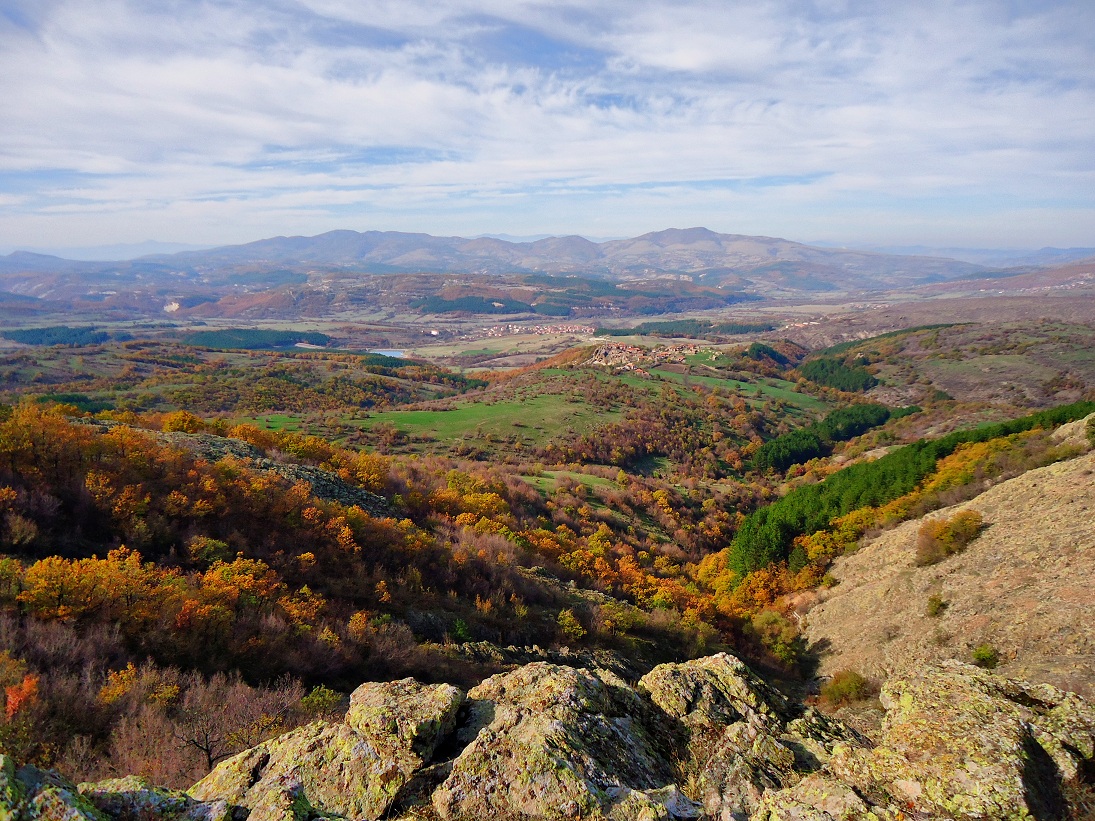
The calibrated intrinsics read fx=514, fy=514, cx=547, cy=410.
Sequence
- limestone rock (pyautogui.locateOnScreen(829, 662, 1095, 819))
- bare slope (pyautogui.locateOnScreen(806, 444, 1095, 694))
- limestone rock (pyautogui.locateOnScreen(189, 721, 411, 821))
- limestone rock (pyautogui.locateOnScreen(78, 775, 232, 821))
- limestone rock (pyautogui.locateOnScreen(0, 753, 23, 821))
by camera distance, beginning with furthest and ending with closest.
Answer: bare slope (pyautogui.locateOnScreen(806, 444, 1095, 694))
limestone rock (pyautogui.locateOnScreen(189, 721, 411, 821))
limestone rock (pyautogui.locateOnScreen(829, 662, 1095, 819))
limestone rock (pyautogui.locateOnScreen(78, 775, 232, 821))
limestone rock (pyautogui.locateOnScreen(0, 753, 23, 821))

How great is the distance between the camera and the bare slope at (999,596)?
2064 cm

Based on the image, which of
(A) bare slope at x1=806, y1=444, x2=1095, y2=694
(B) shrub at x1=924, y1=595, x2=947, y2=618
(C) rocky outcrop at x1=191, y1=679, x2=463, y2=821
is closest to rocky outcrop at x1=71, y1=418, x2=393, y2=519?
(C) rocky outcrop at x1=191, y1=679, x2=463, y2=821

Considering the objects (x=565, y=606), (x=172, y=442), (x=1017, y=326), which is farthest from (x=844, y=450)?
(x=1017, y=326)

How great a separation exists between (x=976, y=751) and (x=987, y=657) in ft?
51.4

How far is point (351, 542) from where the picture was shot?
26219 millimetres

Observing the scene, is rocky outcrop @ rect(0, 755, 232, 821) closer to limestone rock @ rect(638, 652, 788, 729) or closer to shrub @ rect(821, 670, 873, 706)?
limestone rock @ rect(638, 652, 788, 729)

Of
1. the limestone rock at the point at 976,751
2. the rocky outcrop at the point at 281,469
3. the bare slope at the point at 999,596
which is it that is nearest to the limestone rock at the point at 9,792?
the limestone rock at the point at 976,751

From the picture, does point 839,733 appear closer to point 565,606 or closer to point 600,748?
point 600,748

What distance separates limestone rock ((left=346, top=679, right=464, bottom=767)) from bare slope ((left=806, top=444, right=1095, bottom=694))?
20.1 metres

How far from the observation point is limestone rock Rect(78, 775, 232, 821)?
7082mm

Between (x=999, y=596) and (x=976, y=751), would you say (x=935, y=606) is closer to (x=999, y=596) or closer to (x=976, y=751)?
(x=999, y=596)

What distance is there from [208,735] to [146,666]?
3235 mm

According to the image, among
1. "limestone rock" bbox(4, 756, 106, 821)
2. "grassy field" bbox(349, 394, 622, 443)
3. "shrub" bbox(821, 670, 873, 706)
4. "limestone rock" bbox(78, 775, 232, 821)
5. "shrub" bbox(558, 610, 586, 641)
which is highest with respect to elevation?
"limestone rock" bbox(4, 756, 106, 821)

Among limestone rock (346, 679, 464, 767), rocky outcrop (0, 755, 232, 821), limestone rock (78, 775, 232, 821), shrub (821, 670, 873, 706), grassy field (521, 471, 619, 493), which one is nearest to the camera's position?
rocky outcrop (0, 755, 232, 821)
